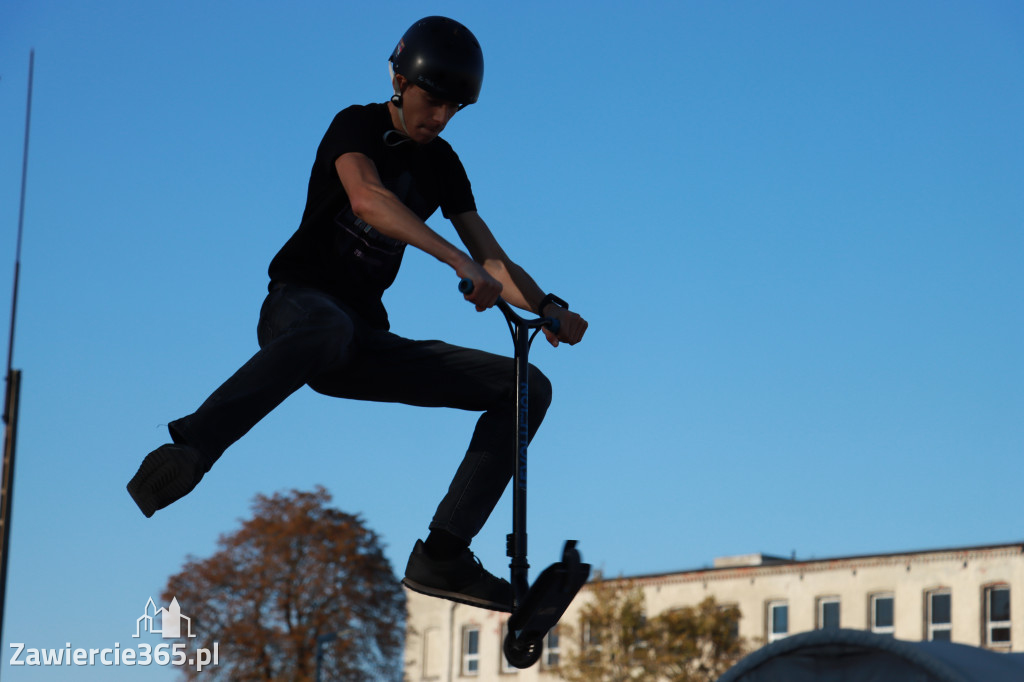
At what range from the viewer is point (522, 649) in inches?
Result: 240

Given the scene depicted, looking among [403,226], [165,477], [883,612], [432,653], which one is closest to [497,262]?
[403,226]

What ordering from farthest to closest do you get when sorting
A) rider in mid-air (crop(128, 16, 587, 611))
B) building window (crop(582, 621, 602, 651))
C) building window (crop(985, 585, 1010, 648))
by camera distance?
building window (crop(582, 621, 602, 651))
building window (crop(985, 585, 1010, 648))
rider in mid-air (crop(128, 16, 587, 611))

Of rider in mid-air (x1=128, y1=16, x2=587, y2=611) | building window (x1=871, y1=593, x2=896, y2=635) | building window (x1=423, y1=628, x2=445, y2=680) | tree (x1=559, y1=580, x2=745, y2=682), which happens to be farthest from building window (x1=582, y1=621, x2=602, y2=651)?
rider in mid-air (x1=128, y1=16, x2=587, y2=611)

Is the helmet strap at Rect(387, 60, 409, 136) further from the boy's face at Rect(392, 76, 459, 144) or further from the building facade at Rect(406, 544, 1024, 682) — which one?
the building facade at Rect(406, 544, 1024, 682)

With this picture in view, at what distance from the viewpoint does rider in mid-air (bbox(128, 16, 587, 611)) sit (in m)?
5.86

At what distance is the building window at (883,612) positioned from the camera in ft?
160

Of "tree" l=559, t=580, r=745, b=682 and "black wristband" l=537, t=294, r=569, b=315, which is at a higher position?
"black wristband" l=537, t=294, r=569, b=315

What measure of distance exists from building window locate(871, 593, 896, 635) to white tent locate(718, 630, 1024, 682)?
121ft

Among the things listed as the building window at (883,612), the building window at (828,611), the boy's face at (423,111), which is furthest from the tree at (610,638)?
the boy's face at (423,111)

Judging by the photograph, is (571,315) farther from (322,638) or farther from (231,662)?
(231,662)

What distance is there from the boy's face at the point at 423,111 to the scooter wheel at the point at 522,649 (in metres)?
2.34

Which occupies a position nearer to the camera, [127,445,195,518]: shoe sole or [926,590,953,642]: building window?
[127,445,195,518]: shoe sole

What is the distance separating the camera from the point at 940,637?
4669cm

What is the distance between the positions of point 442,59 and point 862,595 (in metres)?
46.4
